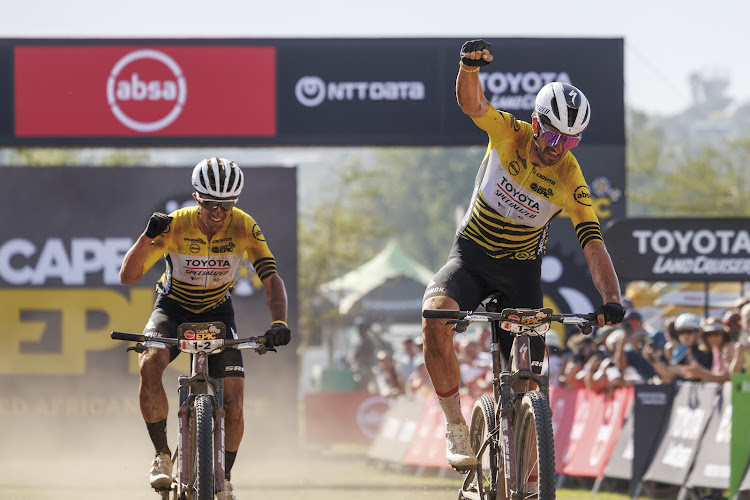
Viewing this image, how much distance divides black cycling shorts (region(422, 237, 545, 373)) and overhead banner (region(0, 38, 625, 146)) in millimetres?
10524

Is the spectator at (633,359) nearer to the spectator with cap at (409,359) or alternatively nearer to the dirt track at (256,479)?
the dirt track at (256,479)

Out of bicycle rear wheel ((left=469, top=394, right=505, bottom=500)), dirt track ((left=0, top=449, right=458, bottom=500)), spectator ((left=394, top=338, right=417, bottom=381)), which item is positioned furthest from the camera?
spectator ((left=394, top=338, right=417, bottom=381))

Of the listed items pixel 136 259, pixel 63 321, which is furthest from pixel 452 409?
pixel 63 321

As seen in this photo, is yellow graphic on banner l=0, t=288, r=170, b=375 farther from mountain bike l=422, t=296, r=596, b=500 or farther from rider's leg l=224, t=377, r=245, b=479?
mountain bike l=422, t=296, r=596, b=500

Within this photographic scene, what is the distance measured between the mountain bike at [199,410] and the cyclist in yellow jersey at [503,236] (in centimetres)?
120

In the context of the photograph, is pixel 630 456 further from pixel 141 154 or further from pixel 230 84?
pixel 141 154

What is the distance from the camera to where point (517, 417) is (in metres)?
7.66

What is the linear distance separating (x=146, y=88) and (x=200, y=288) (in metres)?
10.8

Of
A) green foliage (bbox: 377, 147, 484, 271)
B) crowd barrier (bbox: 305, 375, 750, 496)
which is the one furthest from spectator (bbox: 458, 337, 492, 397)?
green foliage (bbox: 377, 147, 484, 271)

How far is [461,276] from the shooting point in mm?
8383

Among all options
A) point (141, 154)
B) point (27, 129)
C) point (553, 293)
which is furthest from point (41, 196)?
point (141, 154)

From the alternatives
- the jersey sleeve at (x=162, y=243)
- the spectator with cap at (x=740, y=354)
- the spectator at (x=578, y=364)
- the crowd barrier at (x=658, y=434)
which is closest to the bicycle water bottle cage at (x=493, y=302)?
the jersey sleeve at (x=162, y=243)

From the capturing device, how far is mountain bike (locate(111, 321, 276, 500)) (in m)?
7.99

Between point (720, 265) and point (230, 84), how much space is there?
7.94m
